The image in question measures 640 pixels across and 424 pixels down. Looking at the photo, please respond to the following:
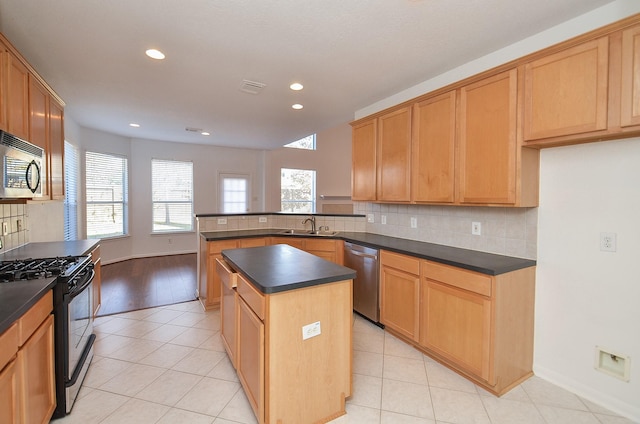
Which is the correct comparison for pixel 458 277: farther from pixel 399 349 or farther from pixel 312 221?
pixel 312 221

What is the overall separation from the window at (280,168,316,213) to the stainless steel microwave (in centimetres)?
601

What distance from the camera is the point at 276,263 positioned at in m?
2.06

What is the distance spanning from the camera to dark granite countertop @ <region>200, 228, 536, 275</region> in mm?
2085

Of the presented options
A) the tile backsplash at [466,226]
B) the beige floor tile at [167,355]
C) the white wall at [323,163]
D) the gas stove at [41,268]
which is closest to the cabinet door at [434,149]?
the tile backsplash at [466,226]

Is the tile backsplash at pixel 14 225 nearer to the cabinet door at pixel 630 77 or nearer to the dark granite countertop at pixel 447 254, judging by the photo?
the dark granite countertop at pixel 447 254

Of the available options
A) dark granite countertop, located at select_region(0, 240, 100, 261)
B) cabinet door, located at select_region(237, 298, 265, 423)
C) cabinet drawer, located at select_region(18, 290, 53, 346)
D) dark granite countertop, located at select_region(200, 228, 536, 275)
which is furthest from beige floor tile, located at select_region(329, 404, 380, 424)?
dark granite countertop, located at select_region(0, 240, 100, 261)

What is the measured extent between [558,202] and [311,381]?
213 cm

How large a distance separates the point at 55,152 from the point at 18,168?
4.45ft

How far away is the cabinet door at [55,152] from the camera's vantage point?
8.99 ft

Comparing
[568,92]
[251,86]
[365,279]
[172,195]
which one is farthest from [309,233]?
[172,195]

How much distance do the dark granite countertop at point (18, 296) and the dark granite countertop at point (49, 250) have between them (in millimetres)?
939

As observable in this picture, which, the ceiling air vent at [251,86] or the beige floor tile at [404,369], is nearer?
the beige floor tile at [404,369]

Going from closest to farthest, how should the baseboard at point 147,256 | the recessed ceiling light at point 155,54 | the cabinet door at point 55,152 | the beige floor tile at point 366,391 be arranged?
1. the beige floor tile at point 366,391
2. the recessed ceiling light at point 155,54
3. the cabinet door at point 55,152
4. the baseboard at point 147,256

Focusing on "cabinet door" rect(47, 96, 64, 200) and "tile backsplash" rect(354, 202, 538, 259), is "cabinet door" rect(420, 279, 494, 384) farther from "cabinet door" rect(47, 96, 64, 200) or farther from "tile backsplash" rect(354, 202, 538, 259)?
"cabinet door" rect(47, 96, 64, 200)
